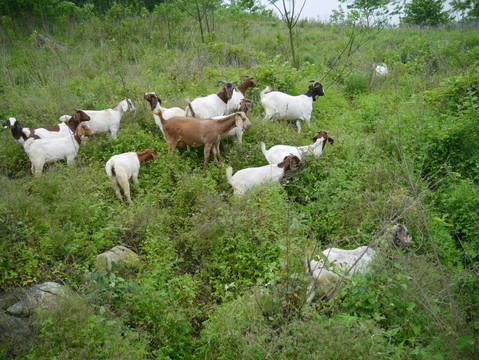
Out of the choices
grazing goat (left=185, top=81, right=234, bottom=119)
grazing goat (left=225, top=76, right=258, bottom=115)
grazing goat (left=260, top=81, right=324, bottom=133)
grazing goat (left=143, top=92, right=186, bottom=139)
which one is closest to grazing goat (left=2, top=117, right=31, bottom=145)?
grazing goat (left=143, top=92, right=186, bottom=139)

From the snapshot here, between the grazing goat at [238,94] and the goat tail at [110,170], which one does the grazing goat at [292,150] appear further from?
the goat tail at [110,170]

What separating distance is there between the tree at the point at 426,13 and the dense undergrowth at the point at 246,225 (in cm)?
1253

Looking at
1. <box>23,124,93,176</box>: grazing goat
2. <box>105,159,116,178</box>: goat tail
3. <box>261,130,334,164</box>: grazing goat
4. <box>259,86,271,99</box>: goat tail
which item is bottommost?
<box>261,130,334,164</box>: grazing goat

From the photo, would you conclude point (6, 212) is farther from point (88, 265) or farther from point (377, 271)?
point (377, 271)

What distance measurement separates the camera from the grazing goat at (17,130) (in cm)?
703

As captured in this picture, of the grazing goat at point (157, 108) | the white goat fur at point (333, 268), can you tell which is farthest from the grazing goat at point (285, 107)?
the white goat fur at point (333, 268)

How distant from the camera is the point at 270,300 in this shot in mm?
3988

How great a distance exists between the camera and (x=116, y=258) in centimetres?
498

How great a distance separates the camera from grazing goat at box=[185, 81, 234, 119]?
8.29m

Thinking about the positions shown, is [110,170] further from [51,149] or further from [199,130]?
[199,130]

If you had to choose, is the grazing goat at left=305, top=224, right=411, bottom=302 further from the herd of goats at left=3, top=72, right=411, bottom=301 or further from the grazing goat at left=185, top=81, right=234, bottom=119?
the grazing goat at left=185, top=81, right=234, bottom=119

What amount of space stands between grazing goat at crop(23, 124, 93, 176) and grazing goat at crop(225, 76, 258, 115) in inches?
136

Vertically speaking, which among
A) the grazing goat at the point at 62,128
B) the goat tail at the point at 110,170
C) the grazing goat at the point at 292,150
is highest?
the grazing goat at the point at 62,128

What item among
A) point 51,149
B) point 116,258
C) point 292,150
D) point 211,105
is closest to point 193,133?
point 211,105
